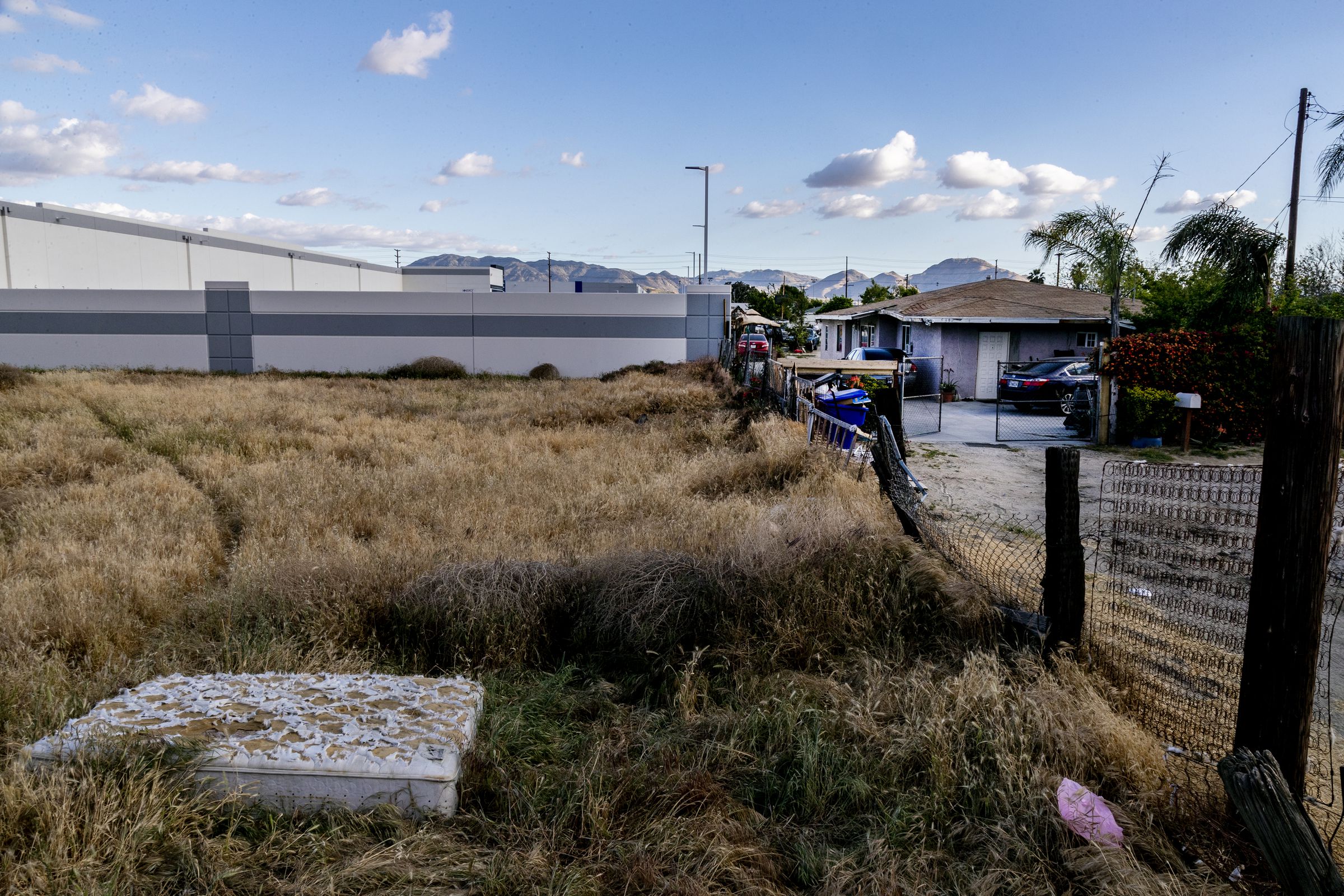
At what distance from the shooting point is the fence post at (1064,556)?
187 inches

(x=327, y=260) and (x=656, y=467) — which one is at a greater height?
(x=327, y=260)

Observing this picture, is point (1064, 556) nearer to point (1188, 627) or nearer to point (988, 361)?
point (1188, 627)

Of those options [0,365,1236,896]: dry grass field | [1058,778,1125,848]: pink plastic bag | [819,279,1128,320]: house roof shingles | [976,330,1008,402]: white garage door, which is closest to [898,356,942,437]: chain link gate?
[976,330,1008,402]: white garage door

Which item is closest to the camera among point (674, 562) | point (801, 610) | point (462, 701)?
point (462, 701)

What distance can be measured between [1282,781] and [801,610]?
282 centimetres

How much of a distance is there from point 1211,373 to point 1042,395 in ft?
18.5

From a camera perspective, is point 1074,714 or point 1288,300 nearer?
point 1074,714

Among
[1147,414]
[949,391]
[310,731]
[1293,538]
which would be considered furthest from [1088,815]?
[949,391]

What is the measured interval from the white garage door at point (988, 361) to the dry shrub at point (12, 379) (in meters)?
24.4

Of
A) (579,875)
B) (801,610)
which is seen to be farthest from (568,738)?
(801,610)

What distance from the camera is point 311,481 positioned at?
10.2 m

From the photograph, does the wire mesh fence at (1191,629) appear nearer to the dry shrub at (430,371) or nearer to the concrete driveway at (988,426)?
the concrete driveway at (988,426)

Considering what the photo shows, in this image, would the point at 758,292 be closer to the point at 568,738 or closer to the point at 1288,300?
the point at 1288,300

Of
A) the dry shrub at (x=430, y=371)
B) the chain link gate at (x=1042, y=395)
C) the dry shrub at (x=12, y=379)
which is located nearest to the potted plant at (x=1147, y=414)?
the chain link gate at (x=1042, y=395)
